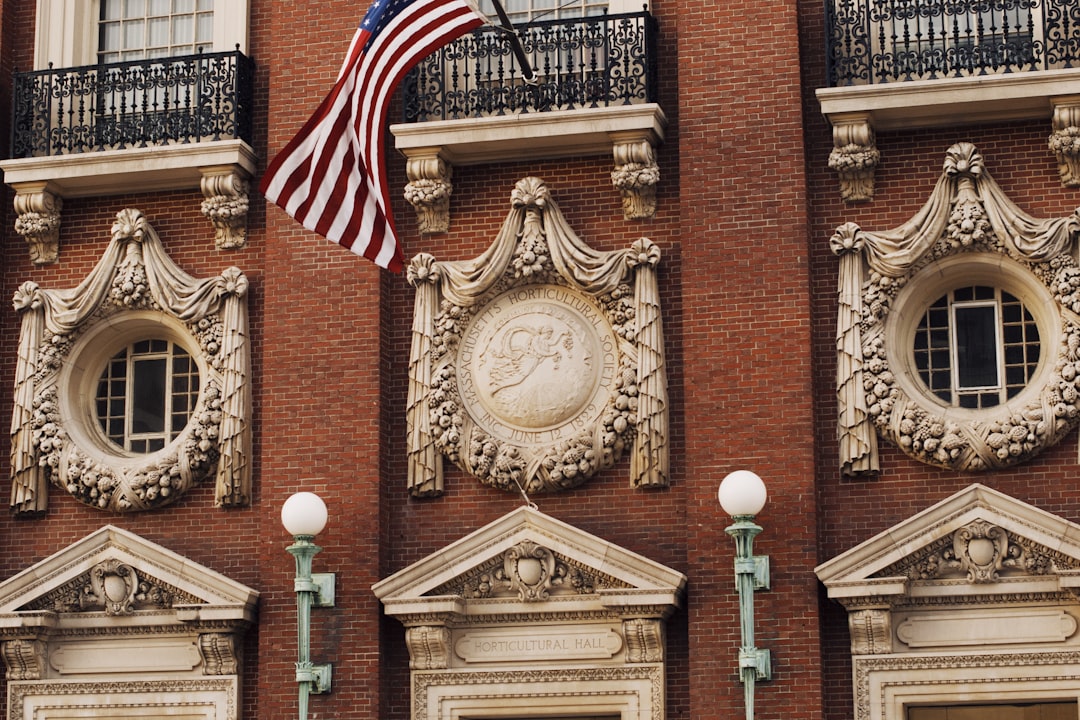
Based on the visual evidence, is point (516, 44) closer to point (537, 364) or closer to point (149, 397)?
point (537, 364)

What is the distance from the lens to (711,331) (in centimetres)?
2131

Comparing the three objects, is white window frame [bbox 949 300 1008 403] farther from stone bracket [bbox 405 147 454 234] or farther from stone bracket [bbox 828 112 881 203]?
stone bracket [bbox 405 147 454 234]

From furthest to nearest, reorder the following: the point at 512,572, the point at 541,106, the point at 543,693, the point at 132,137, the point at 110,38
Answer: the point at 110,38 → the point at 132,137 → the point at 541,106 → the point at 512,572 → the point at 543,693

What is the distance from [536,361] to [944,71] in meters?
5.12

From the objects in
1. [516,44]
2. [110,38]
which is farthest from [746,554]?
[110,38]

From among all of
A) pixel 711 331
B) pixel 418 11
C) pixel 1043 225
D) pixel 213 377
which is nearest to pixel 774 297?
pixel 711 331

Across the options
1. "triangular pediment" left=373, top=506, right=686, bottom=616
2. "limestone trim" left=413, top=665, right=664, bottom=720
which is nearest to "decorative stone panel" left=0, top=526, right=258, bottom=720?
"triangular pediment" left=373, top=506, right=686, bottom=616

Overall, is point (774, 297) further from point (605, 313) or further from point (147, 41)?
point (147, 41)

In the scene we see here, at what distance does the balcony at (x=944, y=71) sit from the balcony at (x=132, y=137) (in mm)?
6481

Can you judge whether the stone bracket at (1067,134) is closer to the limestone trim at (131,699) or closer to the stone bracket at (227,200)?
the stone bracket at (227,200)

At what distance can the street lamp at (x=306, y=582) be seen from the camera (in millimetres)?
20281

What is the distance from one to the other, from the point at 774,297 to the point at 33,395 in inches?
322

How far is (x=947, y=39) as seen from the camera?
71.7 ft

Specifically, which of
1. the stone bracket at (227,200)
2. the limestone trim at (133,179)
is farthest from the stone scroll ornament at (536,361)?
the limestone trim at (133,179)
